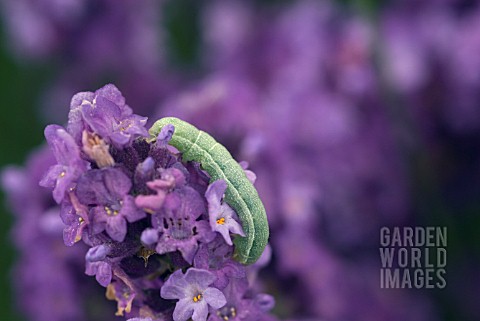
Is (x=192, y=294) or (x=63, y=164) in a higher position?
(x=63, y=164)

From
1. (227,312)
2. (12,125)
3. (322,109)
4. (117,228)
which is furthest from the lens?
(12,125)

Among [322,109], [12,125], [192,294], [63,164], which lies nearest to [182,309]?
[192,294]

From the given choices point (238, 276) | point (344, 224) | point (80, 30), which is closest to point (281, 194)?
point (344, 224)

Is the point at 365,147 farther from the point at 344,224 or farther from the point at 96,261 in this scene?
the point at 96,261

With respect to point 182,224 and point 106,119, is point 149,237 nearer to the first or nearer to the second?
point 182,224

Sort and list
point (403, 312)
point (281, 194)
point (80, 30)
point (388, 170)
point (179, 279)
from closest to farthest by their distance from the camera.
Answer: point (179, 279) → point (281, 194) → point (403, 312) → point (388, 170) → point (80, 30)

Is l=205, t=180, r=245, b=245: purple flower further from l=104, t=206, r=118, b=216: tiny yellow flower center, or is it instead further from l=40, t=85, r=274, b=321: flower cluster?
l=104, t=206, r=118, b=216: tiny yellow flower center

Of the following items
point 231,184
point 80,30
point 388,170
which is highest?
point 80,30
